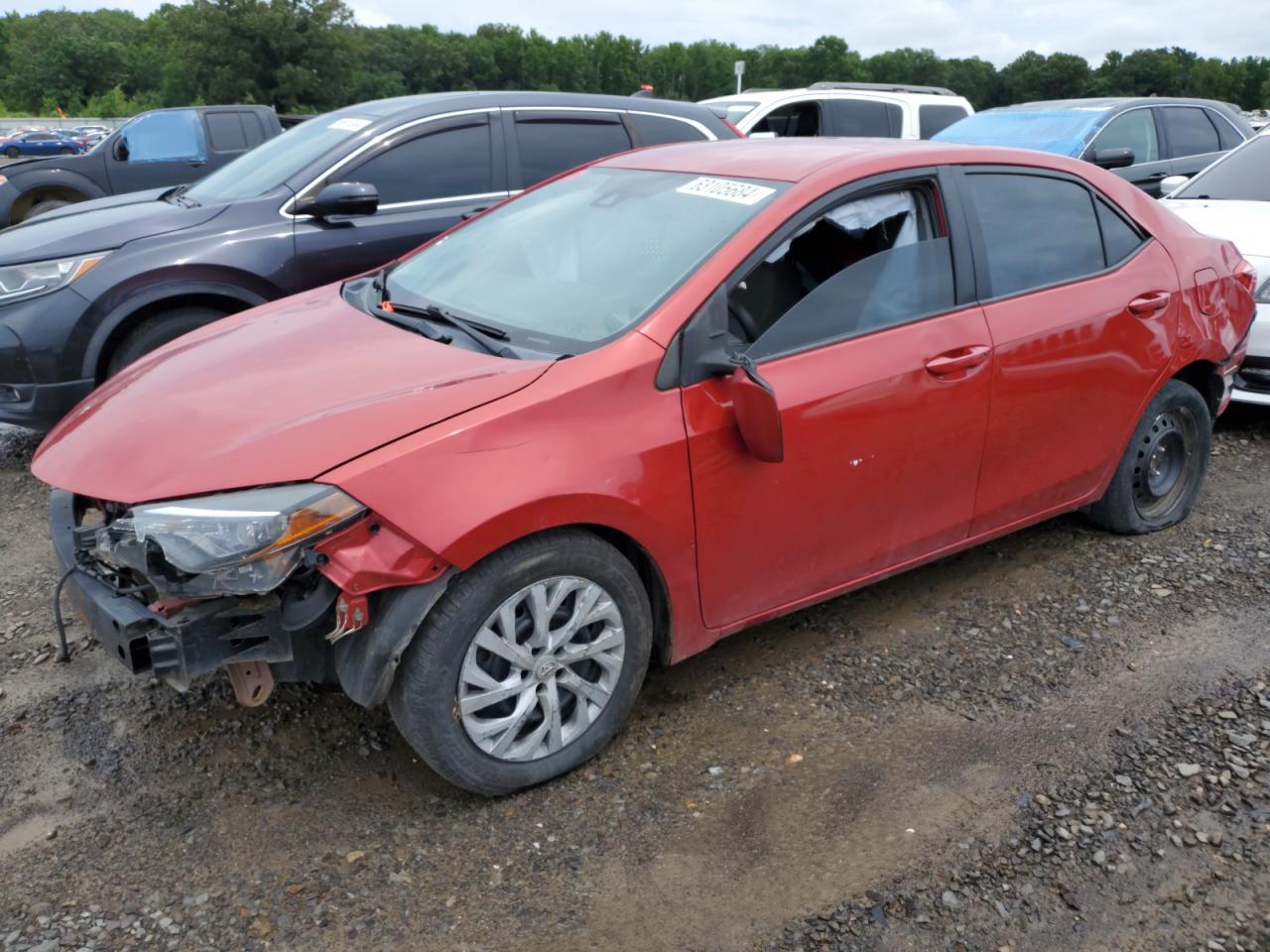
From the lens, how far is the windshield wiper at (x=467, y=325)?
299 cm

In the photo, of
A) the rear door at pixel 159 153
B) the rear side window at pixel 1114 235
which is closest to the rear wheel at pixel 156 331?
the rear side window at pixel 1114 235

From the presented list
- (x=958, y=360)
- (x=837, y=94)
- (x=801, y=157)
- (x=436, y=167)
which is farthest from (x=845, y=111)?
(x=958, y=360)

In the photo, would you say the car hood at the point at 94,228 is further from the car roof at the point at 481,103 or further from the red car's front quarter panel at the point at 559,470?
the red car's front quarter panel at the point at 559,470

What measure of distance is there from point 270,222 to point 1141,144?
7.63 metres

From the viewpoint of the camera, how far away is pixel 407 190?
19.1 ft

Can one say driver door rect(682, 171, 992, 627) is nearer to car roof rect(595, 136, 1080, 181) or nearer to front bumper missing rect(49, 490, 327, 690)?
car roof rect(595, 136, 1080, 181)

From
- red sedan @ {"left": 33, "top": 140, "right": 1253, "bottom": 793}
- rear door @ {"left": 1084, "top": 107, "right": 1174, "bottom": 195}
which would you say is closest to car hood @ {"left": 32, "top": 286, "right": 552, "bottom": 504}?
red sedan @ {"left": 33, "top": 140, "right": 1253, "bottom": 793}

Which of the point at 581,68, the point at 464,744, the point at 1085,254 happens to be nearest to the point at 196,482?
the point at 464,744

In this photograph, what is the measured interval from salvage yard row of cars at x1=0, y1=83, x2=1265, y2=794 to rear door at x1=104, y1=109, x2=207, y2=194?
9.46m

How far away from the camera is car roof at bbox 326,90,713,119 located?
587 centimetres

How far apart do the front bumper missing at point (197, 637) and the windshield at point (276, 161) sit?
145 inches

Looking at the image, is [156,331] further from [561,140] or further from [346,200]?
[561,140]

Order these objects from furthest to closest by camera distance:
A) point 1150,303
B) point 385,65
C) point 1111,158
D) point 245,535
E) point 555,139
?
point 385,65, point 1111,158, point 555,139, point 1150,303, point 245,535

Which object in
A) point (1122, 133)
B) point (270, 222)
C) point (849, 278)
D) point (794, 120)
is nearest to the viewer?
Result: point (849, 278)
